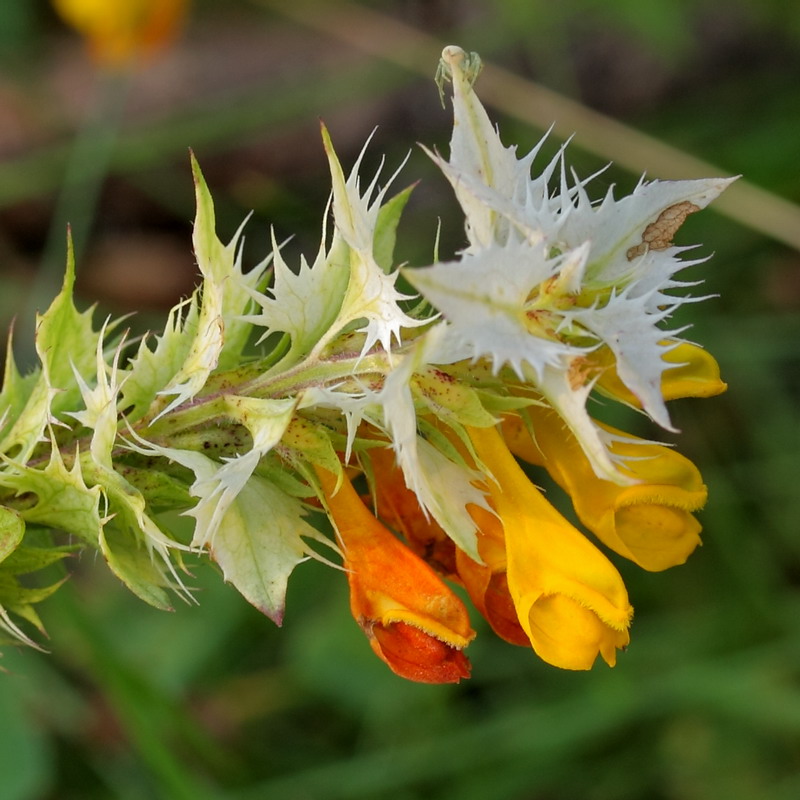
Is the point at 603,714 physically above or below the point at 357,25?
below

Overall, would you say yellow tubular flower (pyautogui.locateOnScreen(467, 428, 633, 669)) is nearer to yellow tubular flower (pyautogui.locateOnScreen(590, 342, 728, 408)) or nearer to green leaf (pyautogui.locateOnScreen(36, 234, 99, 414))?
yellow tubular flower (pyautogui.locateOnScreen(590, 342, 728, 408))

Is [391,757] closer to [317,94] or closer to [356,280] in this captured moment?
[356,280]

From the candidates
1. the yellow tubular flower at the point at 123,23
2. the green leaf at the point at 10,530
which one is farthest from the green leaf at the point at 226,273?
the yellow tubular flower at the point at 123,23

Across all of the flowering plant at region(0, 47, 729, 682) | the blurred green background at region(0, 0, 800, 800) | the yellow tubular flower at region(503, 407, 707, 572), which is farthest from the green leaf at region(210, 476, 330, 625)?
the blurred green background at region(0, 0, 800, 800)

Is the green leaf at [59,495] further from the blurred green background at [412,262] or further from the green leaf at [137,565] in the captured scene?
the blurred green background at [412,262]

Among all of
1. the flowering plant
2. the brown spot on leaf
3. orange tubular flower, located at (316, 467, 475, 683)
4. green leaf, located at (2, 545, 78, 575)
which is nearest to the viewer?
the flowering plant

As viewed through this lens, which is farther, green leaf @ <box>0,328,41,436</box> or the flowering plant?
green leaf @ <box>0,328,41,436</box>

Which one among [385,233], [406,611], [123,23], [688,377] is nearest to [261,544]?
[406,611]

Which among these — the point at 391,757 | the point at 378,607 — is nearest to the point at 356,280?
the point at 378,607
